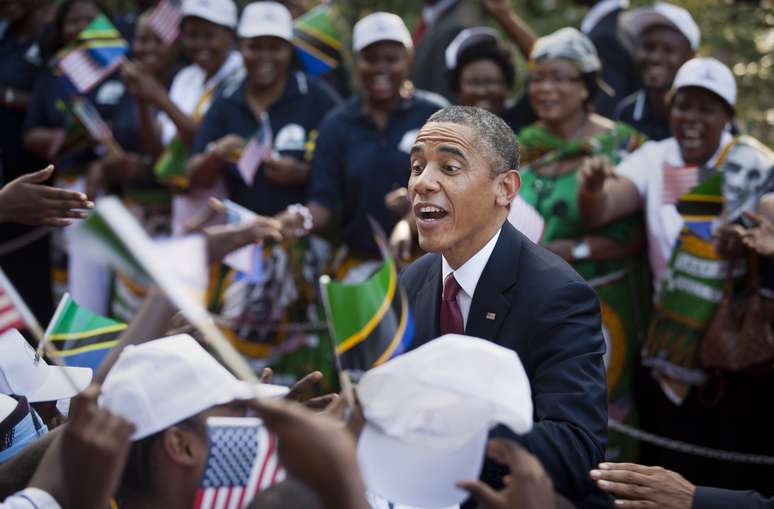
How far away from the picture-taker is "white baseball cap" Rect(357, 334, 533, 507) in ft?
8.69

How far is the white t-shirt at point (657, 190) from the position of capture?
592 cm

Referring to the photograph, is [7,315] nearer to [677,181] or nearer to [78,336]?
[78,336]

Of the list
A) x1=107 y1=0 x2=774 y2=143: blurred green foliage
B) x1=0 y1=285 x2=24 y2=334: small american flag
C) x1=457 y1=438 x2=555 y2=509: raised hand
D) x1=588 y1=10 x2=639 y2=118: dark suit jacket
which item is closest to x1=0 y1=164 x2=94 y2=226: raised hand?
x1=0 y1=285 x2=24 y2=334: small american flag

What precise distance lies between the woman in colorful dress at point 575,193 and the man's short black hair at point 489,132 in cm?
198

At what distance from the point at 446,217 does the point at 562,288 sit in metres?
0.50

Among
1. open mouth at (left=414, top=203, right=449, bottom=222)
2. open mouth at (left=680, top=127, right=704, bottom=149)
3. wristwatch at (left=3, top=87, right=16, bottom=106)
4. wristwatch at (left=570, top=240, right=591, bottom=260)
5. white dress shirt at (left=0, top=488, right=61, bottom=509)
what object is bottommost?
wristwatch at (left=3, top=87, right=16, bottom=106)

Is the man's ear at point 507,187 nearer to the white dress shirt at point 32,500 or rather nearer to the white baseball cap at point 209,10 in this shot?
the white dress shirt at point 32,500

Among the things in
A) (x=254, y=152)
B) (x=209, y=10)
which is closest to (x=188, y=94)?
(x=209, y=10)

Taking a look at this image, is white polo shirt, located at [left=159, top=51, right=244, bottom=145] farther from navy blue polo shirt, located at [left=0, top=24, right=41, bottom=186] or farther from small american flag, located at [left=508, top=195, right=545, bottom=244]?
small american flag, located at [left=508, top=195, right=545, bottom=244]

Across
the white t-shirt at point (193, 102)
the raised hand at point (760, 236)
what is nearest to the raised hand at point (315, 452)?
the raised hand at point (760, 236)

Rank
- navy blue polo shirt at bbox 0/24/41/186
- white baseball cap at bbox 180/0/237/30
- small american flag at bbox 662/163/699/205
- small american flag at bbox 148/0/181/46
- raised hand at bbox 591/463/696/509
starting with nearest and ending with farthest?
raised hand at bbox 591/463/696/509
small american flag at bbox 662/163/699/205
white baseball cap at bbox 180/0/237/30
small american flag at bbox 148/0/181/46
navy blue polo shirt at bbox 0/24/41/186

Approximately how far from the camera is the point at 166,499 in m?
2.92

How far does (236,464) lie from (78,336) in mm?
1216

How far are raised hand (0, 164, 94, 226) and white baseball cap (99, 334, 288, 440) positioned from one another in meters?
1.04
